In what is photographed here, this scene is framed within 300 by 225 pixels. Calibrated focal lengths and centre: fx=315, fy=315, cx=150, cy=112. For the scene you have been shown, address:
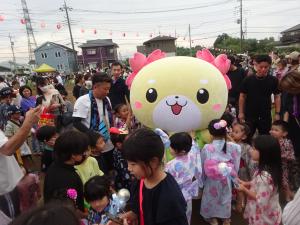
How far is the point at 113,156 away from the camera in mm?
4367

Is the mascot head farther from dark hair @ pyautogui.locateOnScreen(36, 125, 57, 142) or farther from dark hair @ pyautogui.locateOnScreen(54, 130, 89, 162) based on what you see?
dark hair @ pyautogui.locateOnScreen(54, 130, 89, 162)

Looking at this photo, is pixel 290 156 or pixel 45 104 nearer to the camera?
pixel 290 156

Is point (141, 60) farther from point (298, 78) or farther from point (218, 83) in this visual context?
point (298, 78)

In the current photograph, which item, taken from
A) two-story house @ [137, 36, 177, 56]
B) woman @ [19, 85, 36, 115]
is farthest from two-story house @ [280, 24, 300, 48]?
woman @ [19, 85, 36, 115]

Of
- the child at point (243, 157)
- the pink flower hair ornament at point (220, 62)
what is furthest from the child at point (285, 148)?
the pink flower hair ornament at point (220, 62)

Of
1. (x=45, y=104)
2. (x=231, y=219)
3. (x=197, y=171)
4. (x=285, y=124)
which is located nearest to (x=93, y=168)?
(x=197, y=171)

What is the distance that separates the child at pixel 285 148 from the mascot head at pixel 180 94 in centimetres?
74

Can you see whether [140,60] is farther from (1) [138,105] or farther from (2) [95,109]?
(2) [95,109]

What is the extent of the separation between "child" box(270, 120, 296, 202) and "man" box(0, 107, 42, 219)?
300cm

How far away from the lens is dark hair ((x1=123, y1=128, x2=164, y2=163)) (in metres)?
1.91

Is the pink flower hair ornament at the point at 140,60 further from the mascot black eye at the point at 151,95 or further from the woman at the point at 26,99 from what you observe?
the woman at the point at 26,99

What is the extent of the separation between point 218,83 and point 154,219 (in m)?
2.57

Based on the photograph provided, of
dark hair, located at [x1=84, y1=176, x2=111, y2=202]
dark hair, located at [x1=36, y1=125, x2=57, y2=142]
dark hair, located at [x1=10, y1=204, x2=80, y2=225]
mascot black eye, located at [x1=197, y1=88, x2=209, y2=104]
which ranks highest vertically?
dark hair, located at [x1=10, y1=204, x2=80, y2=225]

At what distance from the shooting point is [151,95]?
412 centimetres
